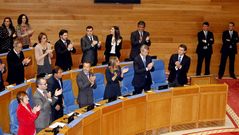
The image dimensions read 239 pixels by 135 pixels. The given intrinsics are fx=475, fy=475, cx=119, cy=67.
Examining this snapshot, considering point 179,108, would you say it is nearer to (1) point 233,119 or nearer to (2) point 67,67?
(1) point 233,119

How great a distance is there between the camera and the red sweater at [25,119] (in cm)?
533

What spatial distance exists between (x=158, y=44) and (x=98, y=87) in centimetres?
353

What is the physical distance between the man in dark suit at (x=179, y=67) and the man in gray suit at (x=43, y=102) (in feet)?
7.91

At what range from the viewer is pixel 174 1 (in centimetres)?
1027

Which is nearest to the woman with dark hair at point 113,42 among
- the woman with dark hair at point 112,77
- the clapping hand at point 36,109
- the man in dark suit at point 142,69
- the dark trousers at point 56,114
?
the man in dark suit at point 142,69

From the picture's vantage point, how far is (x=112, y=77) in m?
6.90

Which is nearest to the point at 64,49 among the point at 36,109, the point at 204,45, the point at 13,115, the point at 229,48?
the point at 13,115

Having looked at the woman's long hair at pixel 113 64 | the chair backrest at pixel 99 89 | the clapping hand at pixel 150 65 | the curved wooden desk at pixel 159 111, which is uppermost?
the woman's long hair at pixel 113 64

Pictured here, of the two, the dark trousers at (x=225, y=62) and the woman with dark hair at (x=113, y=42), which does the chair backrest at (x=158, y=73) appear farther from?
the dark trousers at (x=225, y=62)

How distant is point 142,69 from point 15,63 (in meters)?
1.92

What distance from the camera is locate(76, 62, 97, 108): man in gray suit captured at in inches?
258

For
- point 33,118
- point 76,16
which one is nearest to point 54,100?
point 33,118

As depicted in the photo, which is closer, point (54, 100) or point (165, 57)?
point (54, 100)

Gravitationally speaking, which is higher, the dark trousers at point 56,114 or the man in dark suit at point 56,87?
the man in dark suit at point 56,87
